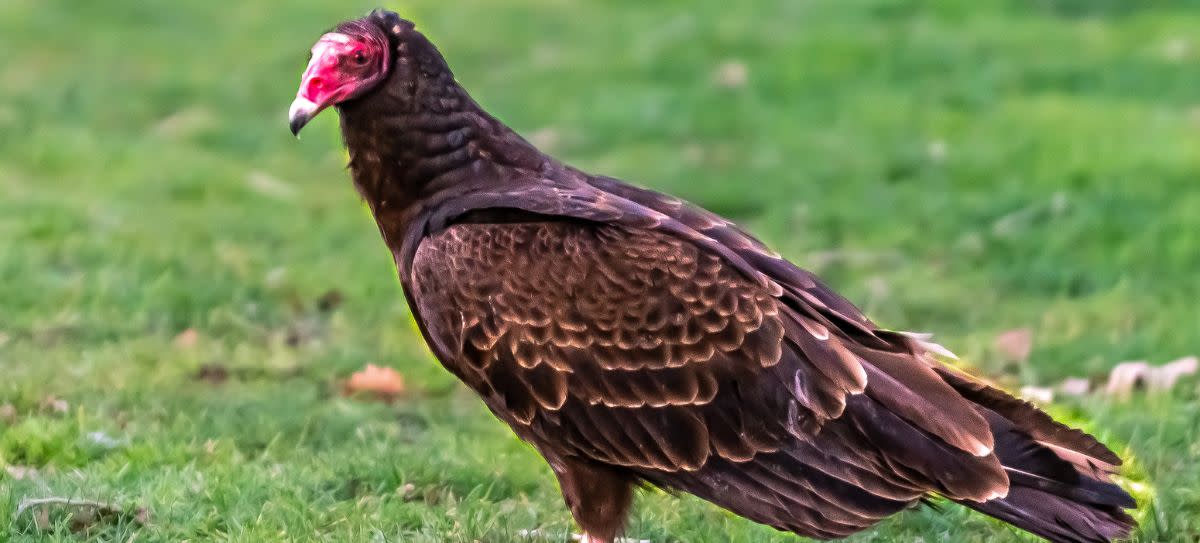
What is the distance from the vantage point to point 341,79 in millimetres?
4844

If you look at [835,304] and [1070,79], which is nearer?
[835,304]

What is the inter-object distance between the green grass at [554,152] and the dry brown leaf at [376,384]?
8cm

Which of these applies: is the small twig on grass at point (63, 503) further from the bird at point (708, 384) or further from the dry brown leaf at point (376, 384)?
the dry brown leaf at point (376, 384)

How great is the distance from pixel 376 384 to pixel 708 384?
270 centimetres

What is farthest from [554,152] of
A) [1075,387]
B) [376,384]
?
[1075,387]

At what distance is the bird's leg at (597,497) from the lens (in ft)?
15.3

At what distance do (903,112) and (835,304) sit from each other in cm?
603

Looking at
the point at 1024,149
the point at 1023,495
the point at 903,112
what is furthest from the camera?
the point at 903,112

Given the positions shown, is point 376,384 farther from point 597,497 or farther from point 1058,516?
point 1058,516

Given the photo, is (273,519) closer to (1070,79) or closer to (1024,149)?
(1024,149)

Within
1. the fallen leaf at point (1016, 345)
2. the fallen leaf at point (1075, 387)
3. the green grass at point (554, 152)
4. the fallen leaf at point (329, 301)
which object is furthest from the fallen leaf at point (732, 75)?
the fallen leaf at point (1075, 387)

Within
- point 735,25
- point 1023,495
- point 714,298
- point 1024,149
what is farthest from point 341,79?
point 735,25

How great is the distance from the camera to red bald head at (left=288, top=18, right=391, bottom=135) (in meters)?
4.80

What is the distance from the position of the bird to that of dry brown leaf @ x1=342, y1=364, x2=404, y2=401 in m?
2.14
